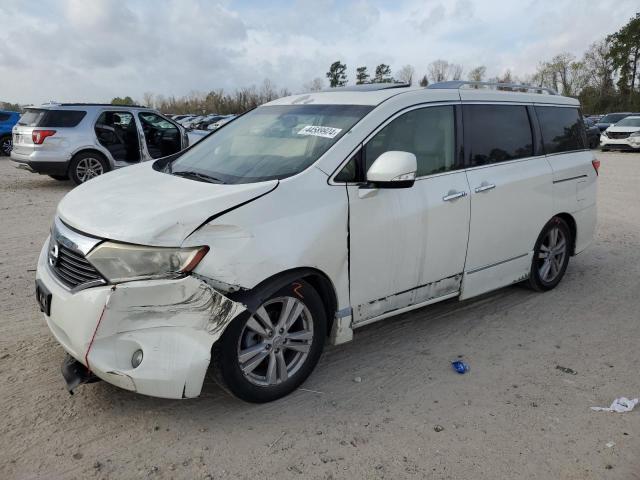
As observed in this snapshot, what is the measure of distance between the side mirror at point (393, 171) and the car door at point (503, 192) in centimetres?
94

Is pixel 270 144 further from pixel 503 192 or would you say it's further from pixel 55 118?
pixel 55 118

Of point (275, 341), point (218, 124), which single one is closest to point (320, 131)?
point (275, 341)

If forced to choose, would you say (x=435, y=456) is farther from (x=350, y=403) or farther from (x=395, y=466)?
(x=350, y=403)

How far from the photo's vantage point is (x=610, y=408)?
3260 millimetres

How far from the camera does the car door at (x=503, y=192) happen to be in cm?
417

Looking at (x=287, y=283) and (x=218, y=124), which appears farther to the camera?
(x=218, y=124)

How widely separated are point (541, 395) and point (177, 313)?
232 cm

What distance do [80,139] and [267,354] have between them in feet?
30.0

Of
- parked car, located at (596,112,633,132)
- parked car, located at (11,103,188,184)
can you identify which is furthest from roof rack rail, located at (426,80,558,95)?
parked car, located at (596,112,633,132)

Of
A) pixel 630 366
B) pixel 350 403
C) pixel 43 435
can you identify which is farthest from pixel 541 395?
pixel 43 435

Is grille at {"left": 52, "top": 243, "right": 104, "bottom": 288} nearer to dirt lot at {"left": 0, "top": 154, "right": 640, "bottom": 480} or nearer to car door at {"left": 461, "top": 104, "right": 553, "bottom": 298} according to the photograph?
dirt lot at {"left": 0, "top": 154, "right": 640, "bottom": 480}

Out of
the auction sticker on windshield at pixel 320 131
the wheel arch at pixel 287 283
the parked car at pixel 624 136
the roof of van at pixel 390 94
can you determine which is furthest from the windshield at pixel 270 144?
the parked car at pixel 624 136

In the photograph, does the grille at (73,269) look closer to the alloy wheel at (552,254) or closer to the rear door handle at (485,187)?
the rear door handle at (485,187)

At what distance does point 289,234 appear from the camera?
9.89ft
